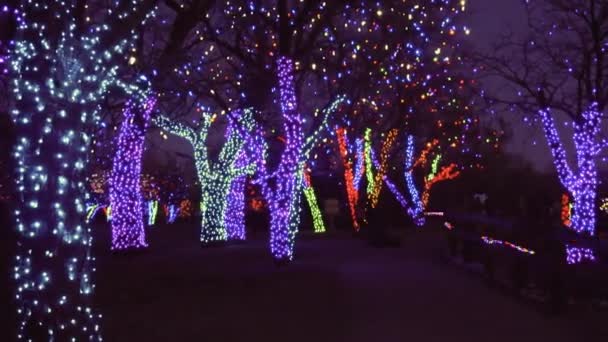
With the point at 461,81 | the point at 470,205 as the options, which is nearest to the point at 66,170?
the point at 470,205

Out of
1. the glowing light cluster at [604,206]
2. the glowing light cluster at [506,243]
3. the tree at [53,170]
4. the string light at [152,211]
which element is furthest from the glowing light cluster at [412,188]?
the string light at [152,211]

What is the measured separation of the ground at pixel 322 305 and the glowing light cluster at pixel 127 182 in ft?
11.2

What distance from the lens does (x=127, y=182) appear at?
2234cm

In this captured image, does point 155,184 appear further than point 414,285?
Yes

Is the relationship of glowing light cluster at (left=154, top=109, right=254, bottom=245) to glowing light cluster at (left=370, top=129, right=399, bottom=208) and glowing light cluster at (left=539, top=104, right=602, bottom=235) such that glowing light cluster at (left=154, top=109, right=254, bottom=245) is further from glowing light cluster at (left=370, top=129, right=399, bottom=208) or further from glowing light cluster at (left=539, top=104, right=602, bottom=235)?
glowing light cluster at (left=539, top=104, right=602, bottom=235)

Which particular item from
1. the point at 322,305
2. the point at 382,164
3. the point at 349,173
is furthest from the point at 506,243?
the point at 349,173

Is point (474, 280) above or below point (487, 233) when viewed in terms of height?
below

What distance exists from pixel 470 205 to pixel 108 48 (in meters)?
14.3

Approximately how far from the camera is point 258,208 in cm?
4978

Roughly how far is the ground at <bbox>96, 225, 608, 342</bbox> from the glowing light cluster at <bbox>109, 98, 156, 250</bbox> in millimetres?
3420

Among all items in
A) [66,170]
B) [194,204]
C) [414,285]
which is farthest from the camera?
[194,204]

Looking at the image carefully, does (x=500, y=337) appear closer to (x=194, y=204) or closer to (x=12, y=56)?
(x=12, y=56)

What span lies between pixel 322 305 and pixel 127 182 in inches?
494

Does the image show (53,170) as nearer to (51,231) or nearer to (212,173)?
(51,231)
